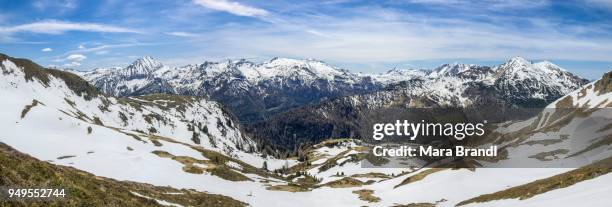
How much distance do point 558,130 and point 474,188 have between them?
432 feet

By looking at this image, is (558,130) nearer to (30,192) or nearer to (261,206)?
(261,206)

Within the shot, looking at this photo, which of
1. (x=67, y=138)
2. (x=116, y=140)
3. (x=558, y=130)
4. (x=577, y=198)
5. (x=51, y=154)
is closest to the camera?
(x=577, y=198)

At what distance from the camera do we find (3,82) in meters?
189

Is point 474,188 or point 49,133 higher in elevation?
point 49,133

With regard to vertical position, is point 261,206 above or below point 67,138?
below

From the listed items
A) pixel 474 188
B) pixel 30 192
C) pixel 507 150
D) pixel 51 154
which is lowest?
pixel 507 150

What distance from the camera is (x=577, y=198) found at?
32688 mm

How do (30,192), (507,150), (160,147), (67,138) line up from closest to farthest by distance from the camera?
(30,192) → (67,138) → (160,147) → (507,150)

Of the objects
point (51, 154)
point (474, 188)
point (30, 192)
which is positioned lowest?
point (474, 188)

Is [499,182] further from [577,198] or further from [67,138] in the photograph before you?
[67,138]

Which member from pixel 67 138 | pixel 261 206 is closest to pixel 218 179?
pixel 261 206

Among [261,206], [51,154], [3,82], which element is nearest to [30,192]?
[261,206]

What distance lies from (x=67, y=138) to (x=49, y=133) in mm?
6523

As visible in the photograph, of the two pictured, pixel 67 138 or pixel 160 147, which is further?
pixel 160 147
